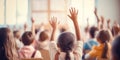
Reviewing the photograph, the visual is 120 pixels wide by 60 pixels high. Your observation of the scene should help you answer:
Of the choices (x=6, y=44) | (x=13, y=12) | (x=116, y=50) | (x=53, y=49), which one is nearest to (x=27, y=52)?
(x=53, y=49)

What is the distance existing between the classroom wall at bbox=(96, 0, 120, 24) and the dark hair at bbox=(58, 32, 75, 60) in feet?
26.8

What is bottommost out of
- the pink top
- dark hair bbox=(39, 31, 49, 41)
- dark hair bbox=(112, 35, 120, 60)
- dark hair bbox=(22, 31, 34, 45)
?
the pink top

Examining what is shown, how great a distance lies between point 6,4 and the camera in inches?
436

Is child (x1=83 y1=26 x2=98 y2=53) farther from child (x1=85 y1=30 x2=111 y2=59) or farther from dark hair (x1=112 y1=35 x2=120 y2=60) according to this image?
dark hair (x1=112 y1=35 x2=120 y2=60)

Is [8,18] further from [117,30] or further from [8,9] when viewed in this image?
[117,30]

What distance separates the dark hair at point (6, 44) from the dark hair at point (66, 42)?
51 centimetres

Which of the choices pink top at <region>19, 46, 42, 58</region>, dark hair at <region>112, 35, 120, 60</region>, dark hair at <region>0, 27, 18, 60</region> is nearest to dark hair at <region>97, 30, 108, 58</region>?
pink top at <region>19, 46, 42, 58</region>

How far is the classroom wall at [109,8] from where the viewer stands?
36.1ft

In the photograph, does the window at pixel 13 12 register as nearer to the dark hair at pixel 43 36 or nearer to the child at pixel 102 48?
the dark hair at pixel 43 36

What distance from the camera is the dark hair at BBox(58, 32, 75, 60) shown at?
3.01 metres

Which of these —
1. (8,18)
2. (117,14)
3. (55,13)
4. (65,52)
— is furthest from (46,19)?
(65,52)

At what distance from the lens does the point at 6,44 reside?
3.07 metres

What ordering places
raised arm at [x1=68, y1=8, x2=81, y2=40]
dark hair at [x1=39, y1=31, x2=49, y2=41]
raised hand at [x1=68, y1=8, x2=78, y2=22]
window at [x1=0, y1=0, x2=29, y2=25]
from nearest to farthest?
raised arm at [x1=68, y1=8, x2=81, y2=40], raised hand at [x1=68, y1=8, x2=78, y2=22], dark hair at [x1=39, y1=31, x2=49, y2=41], window at [x1=0, y1=0, x2=29, y2=25]

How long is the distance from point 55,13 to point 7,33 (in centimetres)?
823
